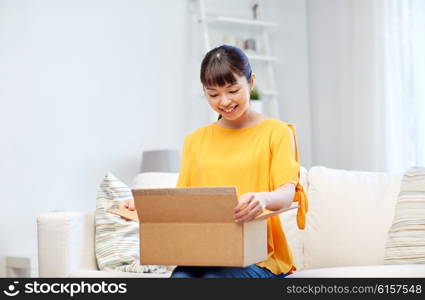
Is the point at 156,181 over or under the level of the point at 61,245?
over

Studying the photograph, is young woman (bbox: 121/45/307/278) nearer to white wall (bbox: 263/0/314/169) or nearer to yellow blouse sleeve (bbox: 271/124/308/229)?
yellow blouse sleeve (bbox: 271/124/308/229)

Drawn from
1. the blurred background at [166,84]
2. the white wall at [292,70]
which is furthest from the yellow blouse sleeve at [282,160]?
the white wall at [292,70]

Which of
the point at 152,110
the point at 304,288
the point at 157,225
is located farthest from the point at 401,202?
the point at 152,110

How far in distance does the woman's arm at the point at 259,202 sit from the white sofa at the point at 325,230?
28.5 inches

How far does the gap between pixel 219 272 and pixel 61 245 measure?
92 cm

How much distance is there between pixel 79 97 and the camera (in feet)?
12.2

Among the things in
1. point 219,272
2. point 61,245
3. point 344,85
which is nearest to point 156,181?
point 61,245

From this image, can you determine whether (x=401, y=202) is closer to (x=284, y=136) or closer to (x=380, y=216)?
(x=380, y=216)

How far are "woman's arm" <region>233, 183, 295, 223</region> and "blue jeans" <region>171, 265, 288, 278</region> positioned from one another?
0.60 ft

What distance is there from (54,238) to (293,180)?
3.43 ft

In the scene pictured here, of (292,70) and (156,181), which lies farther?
(292,70)

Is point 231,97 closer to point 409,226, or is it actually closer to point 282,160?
point 282,160

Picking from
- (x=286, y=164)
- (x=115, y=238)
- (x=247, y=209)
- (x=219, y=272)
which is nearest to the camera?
(x=247, y=209)

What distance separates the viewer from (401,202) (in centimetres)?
244
